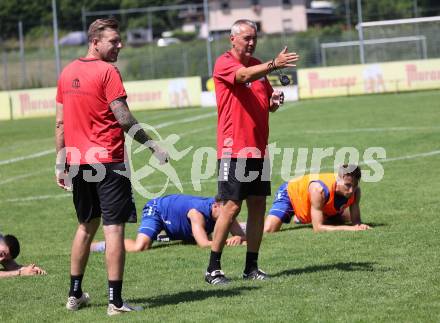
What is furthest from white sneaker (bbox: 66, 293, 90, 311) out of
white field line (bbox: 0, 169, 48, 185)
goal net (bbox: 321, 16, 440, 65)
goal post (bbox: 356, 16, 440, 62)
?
goal net (bbox: 321, 16, 440, 65)

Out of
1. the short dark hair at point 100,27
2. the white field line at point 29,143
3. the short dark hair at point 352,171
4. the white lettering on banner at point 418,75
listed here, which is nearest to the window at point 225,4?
the white lettering on banner at point 418,75

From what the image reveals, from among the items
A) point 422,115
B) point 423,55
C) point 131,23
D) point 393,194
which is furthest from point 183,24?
point 393,194

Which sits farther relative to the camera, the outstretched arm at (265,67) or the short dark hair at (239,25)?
the short dark hair at (239,25)

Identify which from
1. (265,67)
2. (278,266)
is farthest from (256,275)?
(265,67)

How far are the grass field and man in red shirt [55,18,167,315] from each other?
0.64m

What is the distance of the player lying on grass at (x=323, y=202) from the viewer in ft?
34.9

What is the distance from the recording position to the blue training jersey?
10.7 m

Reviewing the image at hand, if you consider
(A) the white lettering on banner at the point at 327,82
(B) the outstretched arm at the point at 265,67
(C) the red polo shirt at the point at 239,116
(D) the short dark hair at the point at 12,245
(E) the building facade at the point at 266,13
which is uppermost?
(E) the building facade at the point at 266,13

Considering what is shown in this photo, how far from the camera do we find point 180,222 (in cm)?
1082

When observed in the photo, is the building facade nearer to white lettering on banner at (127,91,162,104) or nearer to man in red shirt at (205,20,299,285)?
white lettering on banner at (127,91,162,104)

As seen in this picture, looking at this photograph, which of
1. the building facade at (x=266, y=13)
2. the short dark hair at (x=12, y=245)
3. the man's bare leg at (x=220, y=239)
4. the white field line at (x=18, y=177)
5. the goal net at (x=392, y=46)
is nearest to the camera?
the man's bare leg at (x=220, y=239)

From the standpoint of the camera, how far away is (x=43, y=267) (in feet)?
32.2

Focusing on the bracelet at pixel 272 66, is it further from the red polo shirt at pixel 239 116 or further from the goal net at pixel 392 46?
the goal net at pixel 392 46

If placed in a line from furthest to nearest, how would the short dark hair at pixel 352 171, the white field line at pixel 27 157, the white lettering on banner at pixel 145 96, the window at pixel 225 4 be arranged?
the window at pixel 225 4, the white lettering on banner at pixel 145 96, the white field line at pixel 27 157, the short dark hair at pixel 352 171
